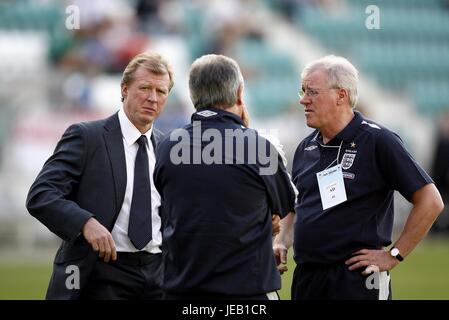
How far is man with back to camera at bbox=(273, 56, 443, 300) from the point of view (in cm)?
487

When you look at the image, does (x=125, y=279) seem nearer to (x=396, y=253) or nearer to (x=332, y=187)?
(x=332, y=187)

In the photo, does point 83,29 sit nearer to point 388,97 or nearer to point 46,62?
point 46,62

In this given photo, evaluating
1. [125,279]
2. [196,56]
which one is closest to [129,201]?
[125,279]

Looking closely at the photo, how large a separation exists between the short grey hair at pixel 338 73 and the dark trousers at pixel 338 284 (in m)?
0.97

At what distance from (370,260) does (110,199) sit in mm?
1464

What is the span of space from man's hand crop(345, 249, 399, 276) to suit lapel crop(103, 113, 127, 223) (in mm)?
1308

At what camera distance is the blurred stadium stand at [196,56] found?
50.4 ft

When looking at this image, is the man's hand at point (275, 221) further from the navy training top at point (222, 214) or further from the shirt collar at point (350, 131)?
the shirt collar at point (350, 131)

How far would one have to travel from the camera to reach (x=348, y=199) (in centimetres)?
496

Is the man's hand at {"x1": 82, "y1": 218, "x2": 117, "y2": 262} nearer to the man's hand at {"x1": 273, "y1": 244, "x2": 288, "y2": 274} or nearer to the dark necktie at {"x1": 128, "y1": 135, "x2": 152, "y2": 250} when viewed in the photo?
the dark necktie at {"x1": 128, "y1": 135, "x2": 152, "y2": 250}

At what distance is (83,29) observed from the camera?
17.4 meters
